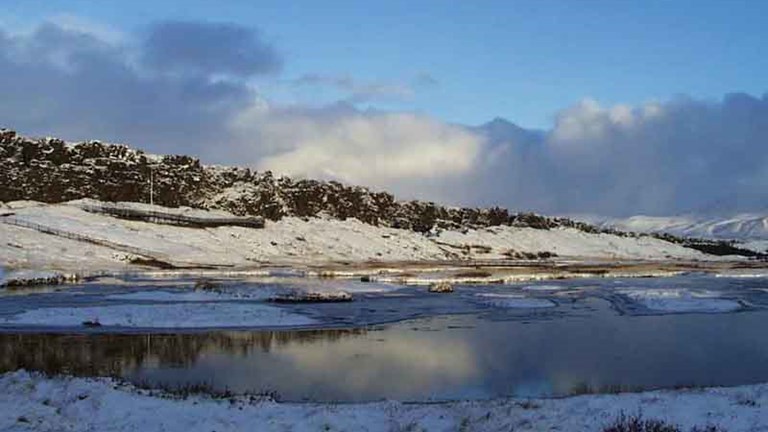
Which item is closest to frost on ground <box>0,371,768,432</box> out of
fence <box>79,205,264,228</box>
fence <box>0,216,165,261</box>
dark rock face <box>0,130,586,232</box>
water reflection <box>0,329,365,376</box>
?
water reflection <box>0,329,365,376</box>

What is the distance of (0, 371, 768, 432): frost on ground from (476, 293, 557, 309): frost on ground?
93.9 feet

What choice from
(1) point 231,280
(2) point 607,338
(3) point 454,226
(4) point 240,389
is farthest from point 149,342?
(3) point 454,226

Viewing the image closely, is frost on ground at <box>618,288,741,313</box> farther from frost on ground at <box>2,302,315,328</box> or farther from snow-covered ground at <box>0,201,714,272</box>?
snow-covered ground at <box>0,201,714,272</box>

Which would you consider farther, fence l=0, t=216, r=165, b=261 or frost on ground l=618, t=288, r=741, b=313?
fence l=0, t=216, r=165, b=261

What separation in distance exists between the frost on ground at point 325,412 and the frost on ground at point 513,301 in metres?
28.6

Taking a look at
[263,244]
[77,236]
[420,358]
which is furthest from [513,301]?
[263,244]

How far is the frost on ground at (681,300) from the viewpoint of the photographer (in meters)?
48.2

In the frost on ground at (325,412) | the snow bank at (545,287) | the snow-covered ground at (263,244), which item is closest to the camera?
the frost on ground at (325,412)

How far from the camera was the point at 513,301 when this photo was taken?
50.2 m

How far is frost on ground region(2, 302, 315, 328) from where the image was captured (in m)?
36.2

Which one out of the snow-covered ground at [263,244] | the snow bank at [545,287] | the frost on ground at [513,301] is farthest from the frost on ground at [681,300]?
the snow-covered ground at [263,244]

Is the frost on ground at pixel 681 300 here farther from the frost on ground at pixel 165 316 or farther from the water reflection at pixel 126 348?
the frost on ground at pixel 165 316

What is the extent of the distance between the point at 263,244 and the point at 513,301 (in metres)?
61.1

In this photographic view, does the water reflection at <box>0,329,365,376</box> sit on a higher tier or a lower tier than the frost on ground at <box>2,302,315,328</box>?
lower
